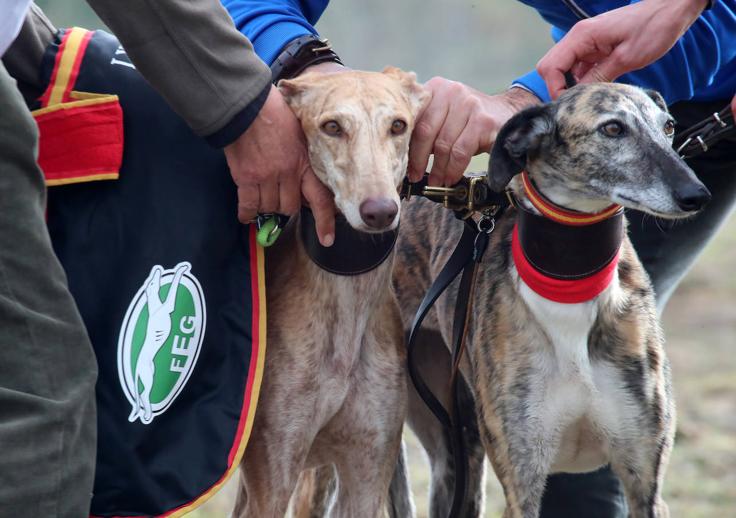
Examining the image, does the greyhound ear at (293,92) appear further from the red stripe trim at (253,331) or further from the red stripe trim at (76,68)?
the red stripe trim at (76,68)

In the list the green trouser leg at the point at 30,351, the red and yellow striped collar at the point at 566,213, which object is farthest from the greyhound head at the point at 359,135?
the green trouser leg at the point at 30,351

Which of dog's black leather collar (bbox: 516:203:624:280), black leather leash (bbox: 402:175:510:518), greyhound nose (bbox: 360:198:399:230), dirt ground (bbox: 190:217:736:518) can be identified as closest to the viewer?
greyhound nose (bbox: 360:198:399:230)

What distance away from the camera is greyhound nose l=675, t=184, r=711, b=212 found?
90.2 inches

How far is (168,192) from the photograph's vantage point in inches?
95.3

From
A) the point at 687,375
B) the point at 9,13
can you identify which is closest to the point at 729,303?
the point at 687,375

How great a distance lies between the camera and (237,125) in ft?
7.55

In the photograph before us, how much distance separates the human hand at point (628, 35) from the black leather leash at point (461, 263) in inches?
13.3

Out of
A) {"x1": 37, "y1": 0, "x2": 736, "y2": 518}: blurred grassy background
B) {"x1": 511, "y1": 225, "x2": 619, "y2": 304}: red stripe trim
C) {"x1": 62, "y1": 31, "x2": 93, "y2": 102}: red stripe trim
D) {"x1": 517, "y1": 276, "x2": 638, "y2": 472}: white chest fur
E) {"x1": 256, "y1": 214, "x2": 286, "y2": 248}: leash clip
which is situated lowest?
{"x1": 37, "y1": 0, "x2": 736, "y2": 518}: blurred grassy background

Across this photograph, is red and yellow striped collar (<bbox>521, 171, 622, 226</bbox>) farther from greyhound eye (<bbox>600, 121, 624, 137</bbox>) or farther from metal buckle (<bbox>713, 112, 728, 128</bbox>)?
metal buckle (<bbox>713, 112, 728, 128</bbox>)

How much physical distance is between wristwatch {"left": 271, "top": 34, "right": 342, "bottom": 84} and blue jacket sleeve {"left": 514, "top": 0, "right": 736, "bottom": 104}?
48 cm

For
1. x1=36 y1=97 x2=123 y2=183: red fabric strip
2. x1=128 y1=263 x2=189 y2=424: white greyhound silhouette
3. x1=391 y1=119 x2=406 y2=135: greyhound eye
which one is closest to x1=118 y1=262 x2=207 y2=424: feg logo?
x1=128 y1=263 x2=189 y2=424: white greyhound silhouette

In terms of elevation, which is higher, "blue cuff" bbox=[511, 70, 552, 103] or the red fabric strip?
the red fabric strip

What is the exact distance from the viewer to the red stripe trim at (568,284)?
2.50 metres

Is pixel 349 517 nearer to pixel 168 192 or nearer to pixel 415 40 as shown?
pixel 168 192
